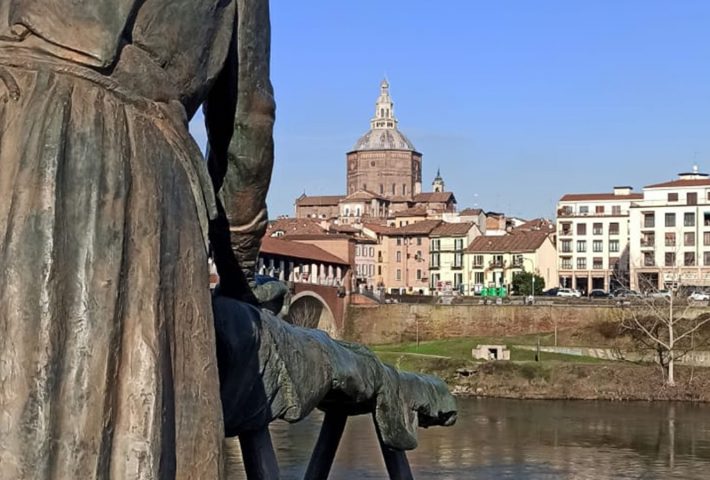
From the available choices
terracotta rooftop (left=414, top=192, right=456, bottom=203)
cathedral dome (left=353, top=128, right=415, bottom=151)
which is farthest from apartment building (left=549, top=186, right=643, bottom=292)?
cathedral dome (left=353, top=128, right=415, bottom=151)

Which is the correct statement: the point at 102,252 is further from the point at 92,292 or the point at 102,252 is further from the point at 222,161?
the point at 222,161

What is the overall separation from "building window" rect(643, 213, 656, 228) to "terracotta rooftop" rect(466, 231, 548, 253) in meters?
8.31

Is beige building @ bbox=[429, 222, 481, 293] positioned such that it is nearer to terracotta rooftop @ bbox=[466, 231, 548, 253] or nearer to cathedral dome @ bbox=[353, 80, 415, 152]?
terracotta rooftop @ bbox=[466, 231, 548, 253]

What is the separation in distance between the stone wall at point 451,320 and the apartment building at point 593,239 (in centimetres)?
2376

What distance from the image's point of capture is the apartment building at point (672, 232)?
71.8 m

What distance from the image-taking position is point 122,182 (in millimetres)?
2285

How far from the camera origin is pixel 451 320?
57406 mm

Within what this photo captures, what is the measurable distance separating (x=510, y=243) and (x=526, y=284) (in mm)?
9139

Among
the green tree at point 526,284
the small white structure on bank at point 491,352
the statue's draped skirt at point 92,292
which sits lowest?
the small white structure on bank at point 491,352

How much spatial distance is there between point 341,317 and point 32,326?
5576 cm

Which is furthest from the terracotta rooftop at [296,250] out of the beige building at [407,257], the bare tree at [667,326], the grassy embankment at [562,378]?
the beige building at [407,257]

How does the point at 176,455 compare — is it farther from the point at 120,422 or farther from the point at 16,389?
the point at 16,389

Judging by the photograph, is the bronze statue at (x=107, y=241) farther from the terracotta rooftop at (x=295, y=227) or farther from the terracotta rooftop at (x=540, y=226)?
the terracotta rooftop at (x=540, y=226)

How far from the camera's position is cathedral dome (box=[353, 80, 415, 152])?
454 feet
